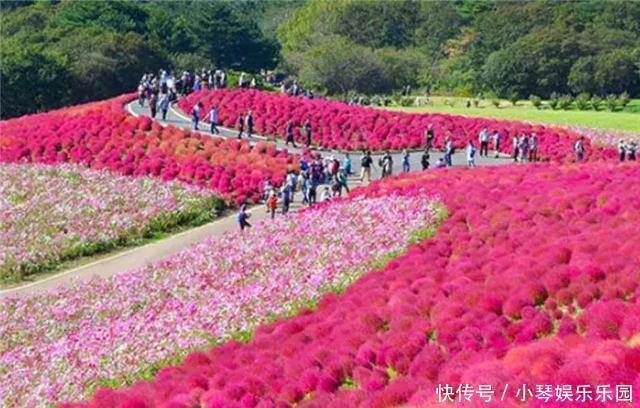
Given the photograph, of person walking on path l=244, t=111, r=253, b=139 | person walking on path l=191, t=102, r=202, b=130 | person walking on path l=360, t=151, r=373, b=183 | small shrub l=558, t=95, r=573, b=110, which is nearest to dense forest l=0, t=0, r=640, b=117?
small shrub l=558, t=95, r=573, b=110

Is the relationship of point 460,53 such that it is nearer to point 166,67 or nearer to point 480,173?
point 166,67

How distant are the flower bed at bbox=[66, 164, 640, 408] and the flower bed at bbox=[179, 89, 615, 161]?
20704 mm

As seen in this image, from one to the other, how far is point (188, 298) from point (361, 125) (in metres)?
22.4

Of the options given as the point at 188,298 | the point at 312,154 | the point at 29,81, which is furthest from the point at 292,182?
the point at 29,81

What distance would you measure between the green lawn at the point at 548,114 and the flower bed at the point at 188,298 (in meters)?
30.4

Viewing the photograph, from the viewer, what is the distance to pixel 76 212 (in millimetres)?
29906

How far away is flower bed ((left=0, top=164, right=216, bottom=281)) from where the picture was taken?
88.0 ft

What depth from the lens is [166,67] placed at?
78250 millimetres

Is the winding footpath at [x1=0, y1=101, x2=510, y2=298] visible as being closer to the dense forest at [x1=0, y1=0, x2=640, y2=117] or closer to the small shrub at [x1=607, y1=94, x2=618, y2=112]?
the small shrub at [x1=607, y1=94, x2=618, y2=112]

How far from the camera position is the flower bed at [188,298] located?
54.1 feet

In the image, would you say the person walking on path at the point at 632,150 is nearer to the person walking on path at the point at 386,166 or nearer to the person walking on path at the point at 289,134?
the person walking on path at the point at 386,166

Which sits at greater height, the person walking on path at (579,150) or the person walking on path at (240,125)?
the person walking on path at (240,125)

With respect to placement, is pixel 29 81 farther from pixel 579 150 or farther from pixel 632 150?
pixel 632 150

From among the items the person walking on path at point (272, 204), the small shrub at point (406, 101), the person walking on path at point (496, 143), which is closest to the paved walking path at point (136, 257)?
the person walking on path at point (272, 204)
